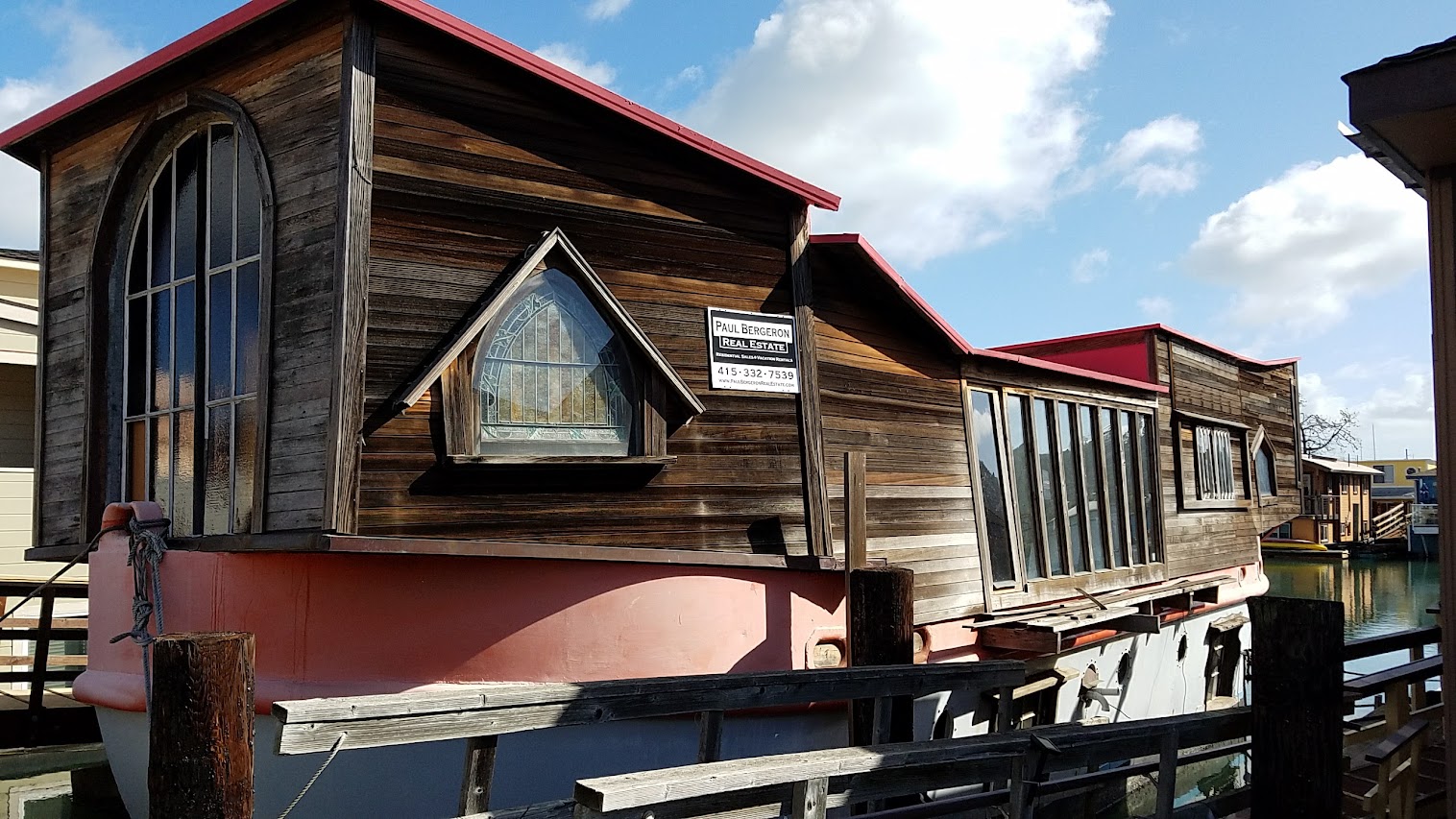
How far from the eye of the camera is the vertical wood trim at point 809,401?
7.65 metres

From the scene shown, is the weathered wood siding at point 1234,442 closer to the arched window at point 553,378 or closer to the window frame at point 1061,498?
the window frame at point 1061,498

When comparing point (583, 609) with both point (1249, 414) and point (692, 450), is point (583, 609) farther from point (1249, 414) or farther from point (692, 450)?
point (1249, 414)

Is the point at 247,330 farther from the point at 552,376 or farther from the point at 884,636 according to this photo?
the point at 884,636

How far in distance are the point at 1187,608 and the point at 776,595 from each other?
593 centimetres

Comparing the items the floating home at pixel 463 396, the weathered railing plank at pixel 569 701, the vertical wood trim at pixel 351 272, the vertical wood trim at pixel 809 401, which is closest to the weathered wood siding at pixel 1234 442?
the floating home at pixel 463 396

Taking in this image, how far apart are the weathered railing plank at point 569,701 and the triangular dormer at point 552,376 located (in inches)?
69.7

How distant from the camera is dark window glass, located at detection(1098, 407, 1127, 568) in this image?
36.9ft

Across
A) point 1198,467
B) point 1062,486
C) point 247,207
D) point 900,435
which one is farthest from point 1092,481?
point 247,207

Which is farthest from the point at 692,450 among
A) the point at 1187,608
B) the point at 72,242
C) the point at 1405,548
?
the point at 1405,548

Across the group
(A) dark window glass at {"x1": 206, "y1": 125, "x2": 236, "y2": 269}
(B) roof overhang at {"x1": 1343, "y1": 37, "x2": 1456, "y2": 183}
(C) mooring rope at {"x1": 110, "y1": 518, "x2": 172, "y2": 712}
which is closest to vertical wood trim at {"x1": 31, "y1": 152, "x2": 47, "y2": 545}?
(C) mooring rope at {"x1": 110, "y1": 518, "x2": 172, "y2": 712}

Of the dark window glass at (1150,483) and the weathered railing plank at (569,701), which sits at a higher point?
the dark window glass at (1150,483)

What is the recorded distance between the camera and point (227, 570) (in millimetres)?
6586

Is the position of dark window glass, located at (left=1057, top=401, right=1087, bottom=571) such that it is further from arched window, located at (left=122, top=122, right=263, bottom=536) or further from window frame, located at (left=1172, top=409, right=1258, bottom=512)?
arched window, located at (left=122, top=122, right=263, bottom=536)

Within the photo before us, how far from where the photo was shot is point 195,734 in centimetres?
423
